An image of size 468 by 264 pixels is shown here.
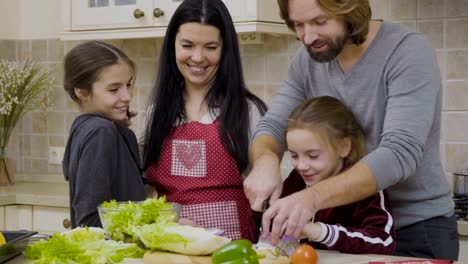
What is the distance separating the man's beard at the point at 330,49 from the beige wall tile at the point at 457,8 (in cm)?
112

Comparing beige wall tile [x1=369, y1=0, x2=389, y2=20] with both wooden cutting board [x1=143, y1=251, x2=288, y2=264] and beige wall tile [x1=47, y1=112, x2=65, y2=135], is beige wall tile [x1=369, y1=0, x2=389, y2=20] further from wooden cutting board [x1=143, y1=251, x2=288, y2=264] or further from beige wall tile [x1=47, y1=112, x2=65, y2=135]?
wooden cutting board [x1=143, y1=251, x2=288, y2=264]

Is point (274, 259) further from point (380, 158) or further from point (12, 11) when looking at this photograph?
point (12, 11)

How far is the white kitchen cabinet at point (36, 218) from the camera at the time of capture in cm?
350

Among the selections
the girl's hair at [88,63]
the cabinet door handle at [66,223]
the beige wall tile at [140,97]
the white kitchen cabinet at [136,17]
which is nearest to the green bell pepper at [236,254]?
the girl's hair at [88,63]

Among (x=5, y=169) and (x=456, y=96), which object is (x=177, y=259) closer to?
(x=456, y=96)

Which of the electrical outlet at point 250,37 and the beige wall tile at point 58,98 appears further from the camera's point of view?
the beige wall tile at point 58,98

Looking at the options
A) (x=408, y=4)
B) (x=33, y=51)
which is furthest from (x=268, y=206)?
(x=33, y=51)

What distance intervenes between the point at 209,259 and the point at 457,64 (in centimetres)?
165

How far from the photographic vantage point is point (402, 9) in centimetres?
315

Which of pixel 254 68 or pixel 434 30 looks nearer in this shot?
pixel 434 30

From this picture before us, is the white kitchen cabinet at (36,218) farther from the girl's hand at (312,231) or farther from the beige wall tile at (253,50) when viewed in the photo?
the girl's hand at (312,231)

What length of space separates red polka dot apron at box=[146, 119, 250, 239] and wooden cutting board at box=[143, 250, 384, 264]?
617 mm

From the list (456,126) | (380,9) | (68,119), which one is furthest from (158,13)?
(456,126)

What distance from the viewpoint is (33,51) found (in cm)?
407
